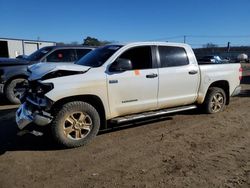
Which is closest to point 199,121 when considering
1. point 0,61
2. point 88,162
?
point 88,162

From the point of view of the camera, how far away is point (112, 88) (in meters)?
5.49

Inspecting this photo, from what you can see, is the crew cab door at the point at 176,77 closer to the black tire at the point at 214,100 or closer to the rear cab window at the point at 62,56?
the black tire at the point at 214,100

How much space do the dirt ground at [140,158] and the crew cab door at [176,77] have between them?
607mm

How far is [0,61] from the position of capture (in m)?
9.24

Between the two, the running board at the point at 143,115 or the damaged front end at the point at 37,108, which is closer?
the damaged front end at the point at 37,108

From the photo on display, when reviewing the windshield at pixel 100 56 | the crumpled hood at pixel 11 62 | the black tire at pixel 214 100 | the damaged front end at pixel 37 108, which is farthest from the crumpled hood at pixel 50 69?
the crumpled hood at pixel 11 62

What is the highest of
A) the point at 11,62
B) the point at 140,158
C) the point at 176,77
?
the point at 11,62

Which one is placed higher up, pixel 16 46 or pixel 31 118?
pixel 16 46

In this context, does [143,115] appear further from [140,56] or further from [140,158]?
[140,158]

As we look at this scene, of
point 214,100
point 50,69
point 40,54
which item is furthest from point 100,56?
point 40,54

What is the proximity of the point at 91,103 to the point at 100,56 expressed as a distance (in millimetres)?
1063

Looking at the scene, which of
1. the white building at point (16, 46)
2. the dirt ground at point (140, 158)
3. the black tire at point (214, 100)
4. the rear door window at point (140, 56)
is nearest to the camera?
the dirt ground at point (140, 158)

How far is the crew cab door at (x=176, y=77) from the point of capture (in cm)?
625

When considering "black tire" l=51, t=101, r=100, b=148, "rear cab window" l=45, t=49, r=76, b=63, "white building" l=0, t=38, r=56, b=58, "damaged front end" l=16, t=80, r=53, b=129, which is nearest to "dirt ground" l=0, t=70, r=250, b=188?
"black tire" l=51, t=101, r=100, b=148
